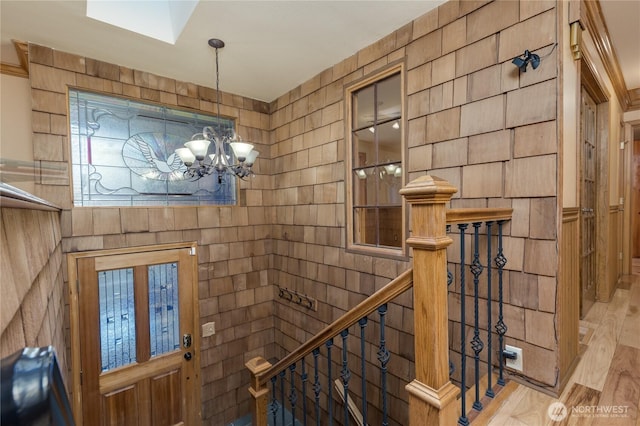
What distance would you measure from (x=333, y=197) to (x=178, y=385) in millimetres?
2625

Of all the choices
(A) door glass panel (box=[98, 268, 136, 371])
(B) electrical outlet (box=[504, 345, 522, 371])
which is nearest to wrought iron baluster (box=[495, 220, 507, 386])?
(B) electrical outlet (box=[504, 345, 522, 371])

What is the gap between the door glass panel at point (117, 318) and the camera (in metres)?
2.84

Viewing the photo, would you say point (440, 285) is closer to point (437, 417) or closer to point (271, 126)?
point (437, 417)

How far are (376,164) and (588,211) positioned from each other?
198 cm

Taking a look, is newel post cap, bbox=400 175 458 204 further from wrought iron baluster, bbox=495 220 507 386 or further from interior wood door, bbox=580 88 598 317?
interior wood door, bbox=580 88 598 317

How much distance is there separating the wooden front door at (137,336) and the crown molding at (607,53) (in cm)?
389

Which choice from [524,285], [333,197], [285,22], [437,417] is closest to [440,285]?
[437,417]

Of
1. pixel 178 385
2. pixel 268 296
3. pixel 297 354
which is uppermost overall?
pixel 297 354

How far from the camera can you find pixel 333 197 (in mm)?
3055

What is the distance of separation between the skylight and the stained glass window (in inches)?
32.0

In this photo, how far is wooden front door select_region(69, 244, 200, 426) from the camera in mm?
2738

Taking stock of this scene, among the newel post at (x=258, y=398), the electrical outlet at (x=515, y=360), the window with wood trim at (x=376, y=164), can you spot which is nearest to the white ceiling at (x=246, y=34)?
the window with wood trim at (x=376, y=164)

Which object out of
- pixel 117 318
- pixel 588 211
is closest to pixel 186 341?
pixel 117 318

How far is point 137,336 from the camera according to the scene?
301cm
